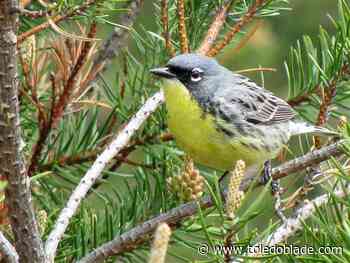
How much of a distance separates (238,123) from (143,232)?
142cm

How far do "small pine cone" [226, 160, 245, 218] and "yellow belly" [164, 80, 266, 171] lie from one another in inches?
53.4

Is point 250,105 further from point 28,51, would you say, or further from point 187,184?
point 28,51

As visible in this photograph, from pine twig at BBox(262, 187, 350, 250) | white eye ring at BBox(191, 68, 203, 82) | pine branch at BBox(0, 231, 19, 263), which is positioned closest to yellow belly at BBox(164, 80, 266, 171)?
white eye ring at BBox(191, 68, 203, 82)

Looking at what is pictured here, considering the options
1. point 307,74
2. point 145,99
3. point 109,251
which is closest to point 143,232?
point 109,251

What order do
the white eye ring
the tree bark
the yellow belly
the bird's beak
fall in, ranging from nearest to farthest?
the tree bark → the bird's beak → the yellow belly → the white eye ring

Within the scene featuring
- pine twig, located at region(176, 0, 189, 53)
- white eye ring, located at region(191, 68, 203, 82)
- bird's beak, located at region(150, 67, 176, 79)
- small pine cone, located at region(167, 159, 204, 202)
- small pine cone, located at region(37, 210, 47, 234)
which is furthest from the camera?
white eye ring, located at region(191, 68, 203, 82)

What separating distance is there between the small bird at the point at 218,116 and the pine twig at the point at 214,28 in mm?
116

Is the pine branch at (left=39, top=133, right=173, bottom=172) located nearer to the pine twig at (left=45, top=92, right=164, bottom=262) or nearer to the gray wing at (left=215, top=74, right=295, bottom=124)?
the pine twig at (left=45, top=92, right=164, bottom=262)

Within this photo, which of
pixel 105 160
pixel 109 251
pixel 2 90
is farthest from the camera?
pixel 105 160

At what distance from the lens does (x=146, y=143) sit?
280 centimetres

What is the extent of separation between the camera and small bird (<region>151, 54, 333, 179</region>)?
3.07m

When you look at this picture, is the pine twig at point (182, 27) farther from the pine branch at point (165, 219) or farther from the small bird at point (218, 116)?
the pine branch at point (165, 219)

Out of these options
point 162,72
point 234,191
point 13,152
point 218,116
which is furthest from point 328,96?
point 13,152

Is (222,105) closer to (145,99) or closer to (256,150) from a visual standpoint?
(256,150)
